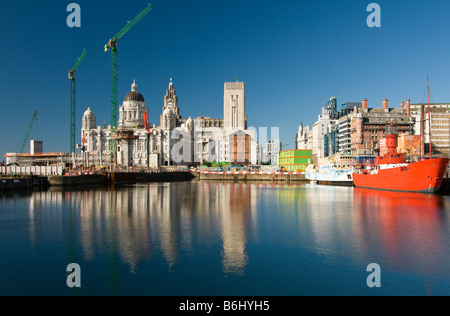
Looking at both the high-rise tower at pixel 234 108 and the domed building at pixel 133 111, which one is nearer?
the domed building at pixel 133 111

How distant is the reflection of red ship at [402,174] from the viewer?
57156mm

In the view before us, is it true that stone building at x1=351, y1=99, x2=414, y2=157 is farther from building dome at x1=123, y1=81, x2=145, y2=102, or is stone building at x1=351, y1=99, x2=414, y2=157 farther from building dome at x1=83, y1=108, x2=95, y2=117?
building dome at x1=83, y1=108, x2=95, y2=117

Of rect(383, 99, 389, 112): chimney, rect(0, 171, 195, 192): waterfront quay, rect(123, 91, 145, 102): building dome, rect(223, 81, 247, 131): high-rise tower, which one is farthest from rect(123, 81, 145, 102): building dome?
rect(383, 99, 389, 112): chimney

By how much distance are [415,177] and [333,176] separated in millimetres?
32251

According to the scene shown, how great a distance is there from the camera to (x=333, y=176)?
92.1 m

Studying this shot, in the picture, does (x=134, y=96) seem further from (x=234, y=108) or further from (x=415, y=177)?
(x=415, y=177)

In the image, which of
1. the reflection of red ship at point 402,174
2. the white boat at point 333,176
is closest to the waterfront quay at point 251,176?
the white boat at point 333,176

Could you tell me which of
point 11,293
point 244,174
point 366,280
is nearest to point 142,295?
point 11,293

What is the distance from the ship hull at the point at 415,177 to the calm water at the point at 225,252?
20604 millimetres

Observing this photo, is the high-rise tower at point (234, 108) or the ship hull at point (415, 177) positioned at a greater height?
the high-rise tower at point (234, 108)

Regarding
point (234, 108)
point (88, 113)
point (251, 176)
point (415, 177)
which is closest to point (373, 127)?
point (251, 176)

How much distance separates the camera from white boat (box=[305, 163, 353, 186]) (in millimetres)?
87938

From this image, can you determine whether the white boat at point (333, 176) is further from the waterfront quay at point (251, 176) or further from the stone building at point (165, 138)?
the stone building at point (165, 138)

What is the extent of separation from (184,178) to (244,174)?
2489 centimetres
